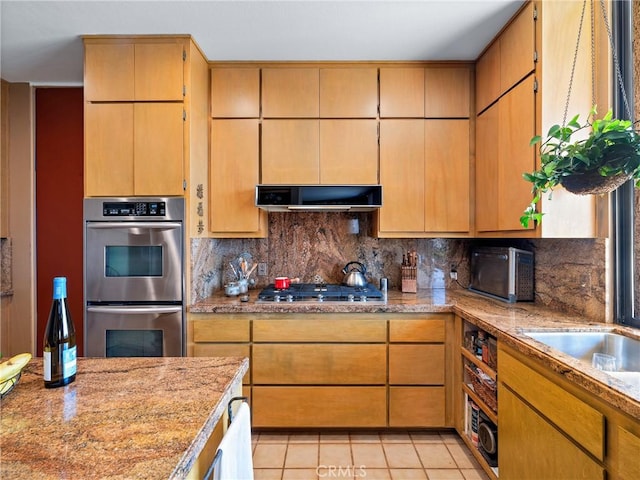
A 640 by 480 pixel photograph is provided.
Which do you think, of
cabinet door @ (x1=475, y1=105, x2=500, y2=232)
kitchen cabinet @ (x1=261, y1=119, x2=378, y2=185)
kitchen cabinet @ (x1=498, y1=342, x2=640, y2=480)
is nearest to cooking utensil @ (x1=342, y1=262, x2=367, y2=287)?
kitchen cabinet @ (x1=261, y1=119, x2=378, y2=185)

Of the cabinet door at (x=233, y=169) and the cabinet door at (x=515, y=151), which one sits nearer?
A: the cabinet door at (x=515, y=151)

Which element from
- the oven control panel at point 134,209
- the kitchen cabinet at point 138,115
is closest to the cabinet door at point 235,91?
the kitchen cabinet at point 138,115

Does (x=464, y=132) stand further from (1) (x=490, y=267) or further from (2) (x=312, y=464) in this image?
(2) (x=312, y=464)

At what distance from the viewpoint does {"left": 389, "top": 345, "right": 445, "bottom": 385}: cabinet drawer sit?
221 cm

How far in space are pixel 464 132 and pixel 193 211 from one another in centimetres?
213

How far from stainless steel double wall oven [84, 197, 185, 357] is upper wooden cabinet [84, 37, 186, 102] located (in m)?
0.74

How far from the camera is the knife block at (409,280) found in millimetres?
2705

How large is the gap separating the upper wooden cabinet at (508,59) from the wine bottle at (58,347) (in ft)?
7.93

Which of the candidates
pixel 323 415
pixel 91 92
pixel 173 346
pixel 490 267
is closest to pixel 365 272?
pixel 490 267

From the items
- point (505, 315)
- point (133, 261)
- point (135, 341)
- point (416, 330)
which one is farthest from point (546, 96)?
point (135, 341)

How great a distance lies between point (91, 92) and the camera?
222 cm

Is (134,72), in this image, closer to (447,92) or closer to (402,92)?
(402,92)

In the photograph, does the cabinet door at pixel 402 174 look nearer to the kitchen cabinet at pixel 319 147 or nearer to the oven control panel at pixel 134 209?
the kitchen cabinet at pixel 319 147

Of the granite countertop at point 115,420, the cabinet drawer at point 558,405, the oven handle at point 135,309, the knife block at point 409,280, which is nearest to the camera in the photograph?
the granite countertop at point 115,420
